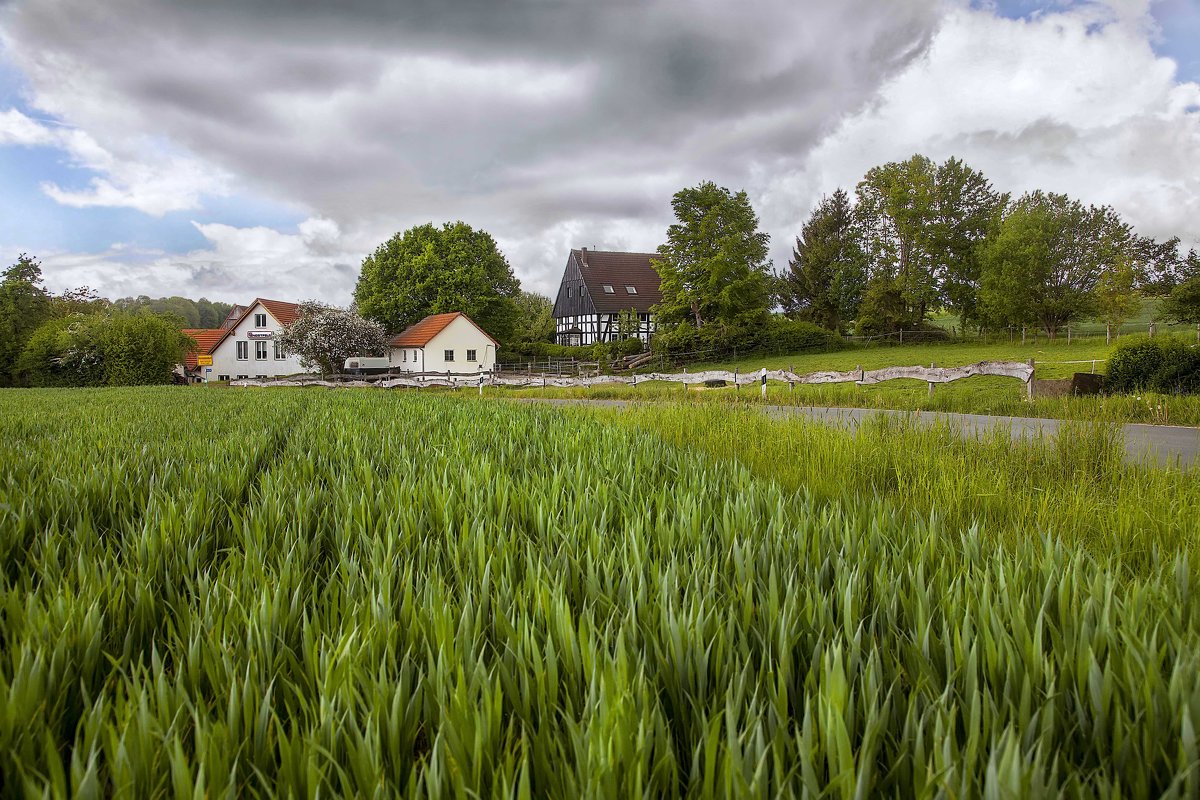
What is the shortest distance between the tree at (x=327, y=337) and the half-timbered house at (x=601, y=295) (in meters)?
26.7

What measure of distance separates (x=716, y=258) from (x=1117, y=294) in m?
27.0

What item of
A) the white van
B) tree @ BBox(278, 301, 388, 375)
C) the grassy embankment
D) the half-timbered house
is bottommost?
the grassy embankment

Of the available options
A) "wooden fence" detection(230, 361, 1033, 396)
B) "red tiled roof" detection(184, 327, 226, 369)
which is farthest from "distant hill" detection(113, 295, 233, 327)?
"wooden fence" detection(230, 361, 1033, 396)

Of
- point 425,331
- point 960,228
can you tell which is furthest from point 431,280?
point 960,228

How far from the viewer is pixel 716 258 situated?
154 feet

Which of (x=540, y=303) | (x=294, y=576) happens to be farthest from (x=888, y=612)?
(x=540, y=303)

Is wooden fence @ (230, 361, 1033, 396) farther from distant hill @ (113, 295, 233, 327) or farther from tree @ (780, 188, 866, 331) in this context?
distant hill @ (113, 295, 233, 327)

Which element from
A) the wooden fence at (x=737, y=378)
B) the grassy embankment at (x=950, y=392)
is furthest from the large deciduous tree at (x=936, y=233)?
the wooden fence at (x=737, y=378)

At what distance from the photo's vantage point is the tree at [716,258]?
1885 inches

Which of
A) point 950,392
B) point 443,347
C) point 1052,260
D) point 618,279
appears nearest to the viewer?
point 950,392

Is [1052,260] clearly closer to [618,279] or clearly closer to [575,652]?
[618,279]

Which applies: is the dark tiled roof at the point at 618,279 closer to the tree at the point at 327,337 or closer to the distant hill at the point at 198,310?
the tree at the point at 327,337

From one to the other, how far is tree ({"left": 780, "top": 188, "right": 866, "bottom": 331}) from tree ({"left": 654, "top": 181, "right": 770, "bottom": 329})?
1419 centimetres

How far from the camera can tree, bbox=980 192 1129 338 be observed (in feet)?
147
